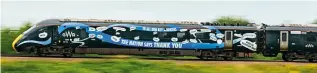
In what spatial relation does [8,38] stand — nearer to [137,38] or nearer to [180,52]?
[137,38]

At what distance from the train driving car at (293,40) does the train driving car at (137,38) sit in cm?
80

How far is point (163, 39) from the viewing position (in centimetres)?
2428

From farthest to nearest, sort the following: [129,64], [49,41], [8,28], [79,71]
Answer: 1. [8,28]
2. [49,41]
3. [129,64]
4. [79,71]

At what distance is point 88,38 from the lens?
24.0 m

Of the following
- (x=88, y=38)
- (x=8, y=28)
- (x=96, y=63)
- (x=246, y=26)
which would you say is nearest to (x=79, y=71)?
(x=96, y=63)

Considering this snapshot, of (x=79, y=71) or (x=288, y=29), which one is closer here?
(x=79, y=71)

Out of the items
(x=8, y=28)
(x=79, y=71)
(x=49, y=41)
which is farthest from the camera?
(x=8, y=28)

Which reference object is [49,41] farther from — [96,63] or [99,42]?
[96,63]

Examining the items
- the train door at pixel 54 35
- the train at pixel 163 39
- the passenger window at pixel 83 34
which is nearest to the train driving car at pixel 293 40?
the train at pixel 163 39

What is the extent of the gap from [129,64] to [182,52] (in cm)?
954

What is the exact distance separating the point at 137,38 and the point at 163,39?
3.73 feet

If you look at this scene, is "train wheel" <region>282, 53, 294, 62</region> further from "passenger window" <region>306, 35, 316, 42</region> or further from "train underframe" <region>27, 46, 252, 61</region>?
"train underframe" <region>27, 46, 252, 61</region>

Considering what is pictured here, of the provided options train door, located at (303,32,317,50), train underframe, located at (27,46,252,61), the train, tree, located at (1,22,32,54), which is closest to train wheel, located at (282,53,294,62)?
the train

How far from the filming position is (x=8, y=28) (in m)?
29.8
